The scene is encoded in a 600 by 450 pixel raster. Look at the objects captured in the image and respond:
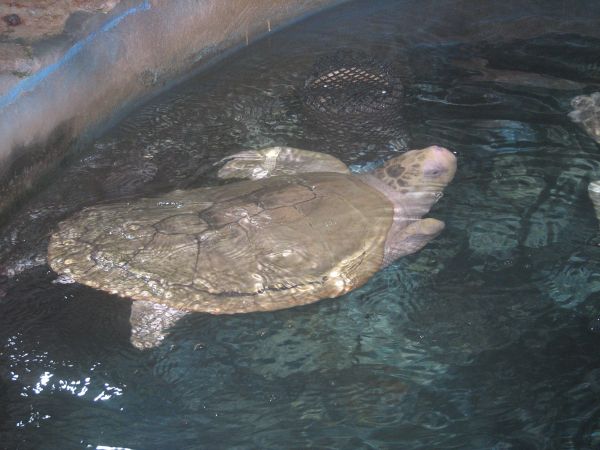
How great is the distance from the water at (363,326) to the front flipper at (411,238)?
2.5 inches

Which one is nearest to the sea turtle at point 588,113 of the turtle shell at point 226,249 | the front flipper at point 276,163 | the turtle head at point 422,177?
the turtle head at point 422,177

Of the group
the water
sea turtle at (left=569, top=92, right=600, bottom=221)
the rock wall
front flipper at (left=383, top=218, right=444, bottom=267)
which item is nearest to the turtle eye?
the water

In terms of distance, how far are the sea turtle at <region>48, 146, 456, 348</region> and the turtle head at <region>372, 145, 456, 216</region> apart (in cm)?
28

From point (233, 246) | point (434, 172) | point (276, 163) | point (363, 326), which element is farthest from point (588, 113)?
point (233, 246)

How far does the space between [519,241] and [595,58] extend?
2.73m

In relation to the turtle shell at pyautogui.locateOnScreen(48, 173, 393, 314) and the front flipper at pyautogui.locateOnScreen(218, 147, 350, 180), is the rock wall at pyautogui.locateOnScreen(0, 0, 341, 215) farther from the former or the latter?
the front flipper at pyautogui.locateOnScreen(218, 147, 350, 180)

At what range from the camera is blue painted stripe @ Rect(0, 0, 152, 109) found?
388 centimetres

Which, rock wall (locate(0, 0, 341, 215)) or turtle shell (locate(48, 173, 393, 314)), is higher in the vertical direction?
rock wall (locate(0, 0, 341, 215))

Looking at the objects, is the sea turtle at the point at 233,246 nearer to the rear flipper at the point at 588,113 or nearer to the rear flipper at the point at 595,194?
the rear flipper at the point at 595,194

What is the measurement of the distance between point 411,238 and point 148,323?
5.26 ft

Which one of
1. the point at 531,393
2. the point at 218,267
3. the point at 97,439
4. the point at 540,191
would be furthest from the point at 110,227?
the point at 540,191

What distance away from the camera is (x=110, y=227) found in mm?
3256

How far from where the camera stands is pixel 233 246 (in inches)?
125

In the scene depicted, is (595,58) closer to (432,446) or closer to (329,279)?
(329,279)
